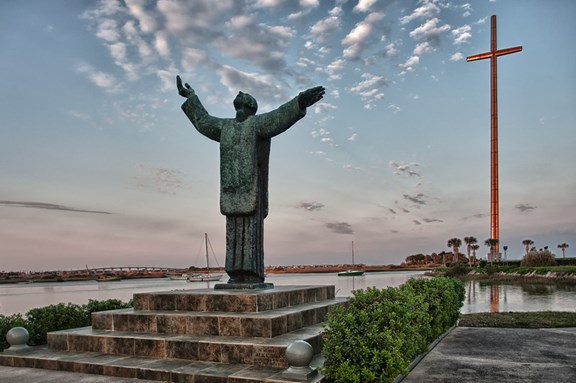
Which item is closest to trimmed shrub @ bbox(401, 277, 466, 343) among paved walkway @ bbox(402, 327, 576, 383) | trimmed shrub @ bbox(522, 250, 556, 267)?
paved walkway @ bbox(402, 327, 576, 383)

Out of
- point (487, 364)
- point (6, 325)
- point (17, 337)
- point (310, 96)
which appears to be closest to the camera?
point (487, 364)

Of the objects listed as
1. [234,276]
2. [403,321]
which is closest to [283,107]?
[234,276]

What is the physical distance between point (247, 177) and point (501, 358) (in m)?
5.33

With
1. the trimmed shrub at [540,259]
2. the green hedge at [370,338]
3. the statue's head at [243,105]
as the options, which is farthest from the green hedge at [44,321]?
the trimmed shrub at [540,259]

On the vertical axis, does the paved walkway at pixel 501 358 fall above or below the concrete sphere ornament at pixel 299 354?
below

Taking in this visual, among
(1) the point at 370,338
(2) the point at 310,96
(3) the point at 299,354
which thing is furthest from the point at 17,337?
(2) the point at 310,96

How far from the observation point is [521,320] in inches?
456

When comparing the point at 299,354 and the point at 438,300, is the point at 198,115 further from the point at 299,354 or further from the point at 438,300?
the point at 438,300

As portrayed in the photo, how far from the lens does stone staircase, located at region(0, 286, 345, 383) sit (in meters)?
5.90

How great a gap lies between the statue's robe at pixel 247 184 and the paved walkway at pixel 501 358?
3.62 meters

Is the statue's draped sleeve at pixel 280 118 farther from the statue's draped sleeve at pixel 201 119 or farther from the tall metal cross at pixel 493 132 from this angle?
the tall metal cross at pixel 493 132

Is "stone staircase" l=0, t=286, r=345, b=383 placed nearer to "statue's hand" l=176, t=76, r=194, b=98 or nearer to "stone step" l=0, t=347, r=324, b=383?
"stone step" l=0, t=347, r=324, b=383

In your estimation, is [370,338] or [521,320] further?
[521,320]

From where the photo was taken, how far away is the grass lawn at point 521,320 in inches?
428
